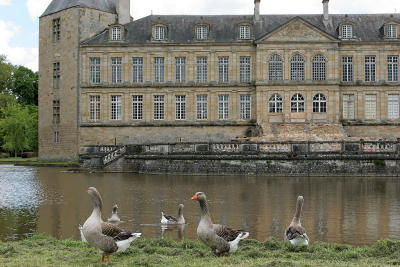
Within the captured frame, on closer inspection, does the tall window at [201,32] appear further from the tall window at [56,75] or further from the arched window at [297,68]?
the tall window at [56,75]

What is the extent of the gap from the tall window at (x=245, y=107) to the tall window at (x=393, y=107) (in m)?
10.9

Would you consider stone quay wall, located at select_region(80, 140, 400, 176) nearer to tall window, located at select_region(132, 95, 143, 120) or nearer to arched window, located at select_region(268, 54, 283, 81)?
tall window, located at select_region(132, 95, 143, 120)

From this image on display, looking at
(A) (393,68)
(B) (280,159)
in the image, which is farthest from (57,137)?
(A) (393,68)

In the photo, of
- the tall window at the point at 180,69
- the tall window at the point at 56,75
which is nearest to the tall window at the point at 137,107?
the tall window at the point at 180,69

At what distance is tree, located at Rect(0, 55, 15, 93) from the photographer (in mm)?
68000

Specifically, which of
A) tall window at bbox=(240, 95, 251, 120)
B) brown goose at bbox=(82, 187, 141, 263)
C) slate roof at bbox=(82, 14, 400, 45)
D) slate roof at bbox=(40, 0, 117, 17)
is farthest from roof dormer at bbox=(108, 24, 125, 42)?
brown goose at bbox=(82, 187, 141, 263)

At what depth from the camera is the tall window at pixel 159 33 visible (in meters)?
46.5

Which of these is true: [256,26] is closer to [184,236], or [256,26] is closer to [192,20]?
[192,20]

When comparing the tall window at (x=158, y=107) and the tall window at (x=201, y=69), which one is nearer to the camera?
the tall window at (x=201, y=69)

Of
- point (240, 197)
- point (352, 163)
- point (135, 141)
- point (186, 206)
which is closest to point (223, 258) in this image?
point (186, 206)

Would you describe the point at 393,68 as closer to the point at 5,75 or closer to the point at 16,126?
the point at 16,126

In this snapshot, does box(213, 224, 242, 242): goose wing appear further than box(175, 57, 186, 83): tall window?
No

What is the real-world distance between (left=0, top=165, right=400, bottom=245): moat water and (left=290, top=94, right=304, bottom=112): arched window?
16.6 metres

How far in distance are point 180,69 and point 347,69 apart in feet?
43.1
